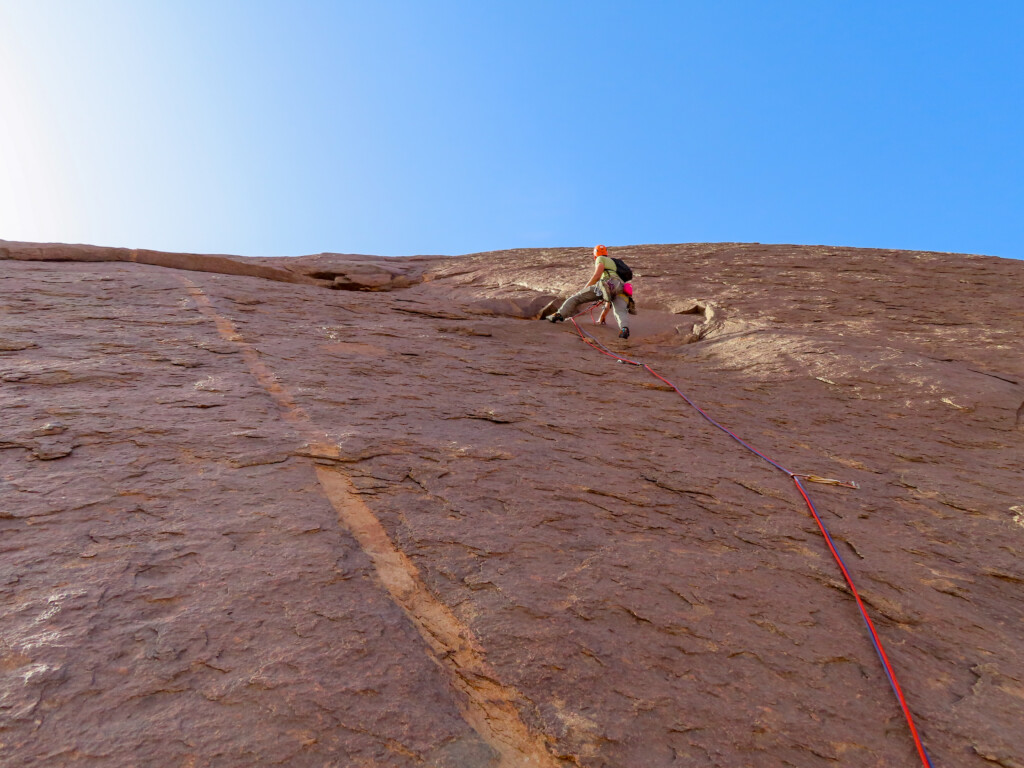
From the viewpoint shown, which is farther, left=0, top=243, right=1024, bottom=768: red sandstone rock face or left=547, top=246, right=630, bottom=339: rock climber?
left=547, top=246, right=630, bottom=339: rock climber

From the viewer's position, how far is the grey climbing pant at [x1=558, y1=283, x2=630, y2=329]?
8.52 meters

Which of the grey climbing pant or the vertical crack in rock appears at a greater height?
the grey climbing pant

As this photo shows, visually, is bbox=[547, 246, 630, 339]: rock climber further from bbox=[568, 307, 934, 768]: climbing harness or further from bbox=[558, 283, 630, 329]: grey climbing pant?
bbox=[568, 307, 934, 768]: climbing harness

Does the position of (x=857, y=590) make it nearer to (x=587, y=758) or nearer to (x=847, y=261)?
(x=587, y=758)

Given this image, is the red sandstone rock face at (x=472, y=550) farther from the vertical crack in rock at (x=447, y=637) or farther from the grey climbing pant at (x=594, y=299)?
the grey climbing pant at (x=594, y=299)

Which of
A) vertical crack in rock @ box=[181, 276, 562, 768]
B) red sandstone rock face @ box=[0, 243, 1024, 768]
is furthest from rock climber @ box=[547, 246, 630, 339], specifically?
vertical crack in rock @ box=[181, 276, 562, 768]

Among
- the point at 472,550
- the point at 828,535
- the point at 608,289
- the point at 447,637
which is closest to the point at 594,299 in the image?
the point at 608,289

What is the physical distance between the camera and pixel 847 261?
10.0m

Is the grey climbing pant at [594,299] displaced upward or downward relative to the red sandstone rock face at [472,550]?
upward

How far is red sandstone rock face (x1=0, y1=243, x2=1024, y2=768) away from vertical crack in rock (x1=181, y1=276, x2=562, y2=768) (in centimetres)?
1

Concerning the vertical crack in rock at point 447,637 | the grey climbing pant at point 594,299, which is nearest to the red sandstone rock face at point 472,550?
the vertical crack in rock at point 447,637

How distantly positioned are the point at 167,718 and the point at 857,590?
326 centimetres

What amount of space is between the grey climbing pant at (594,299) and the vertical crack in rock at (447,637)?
5434 millimetres

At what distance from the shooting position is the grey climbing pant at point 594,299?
8.52 metres
